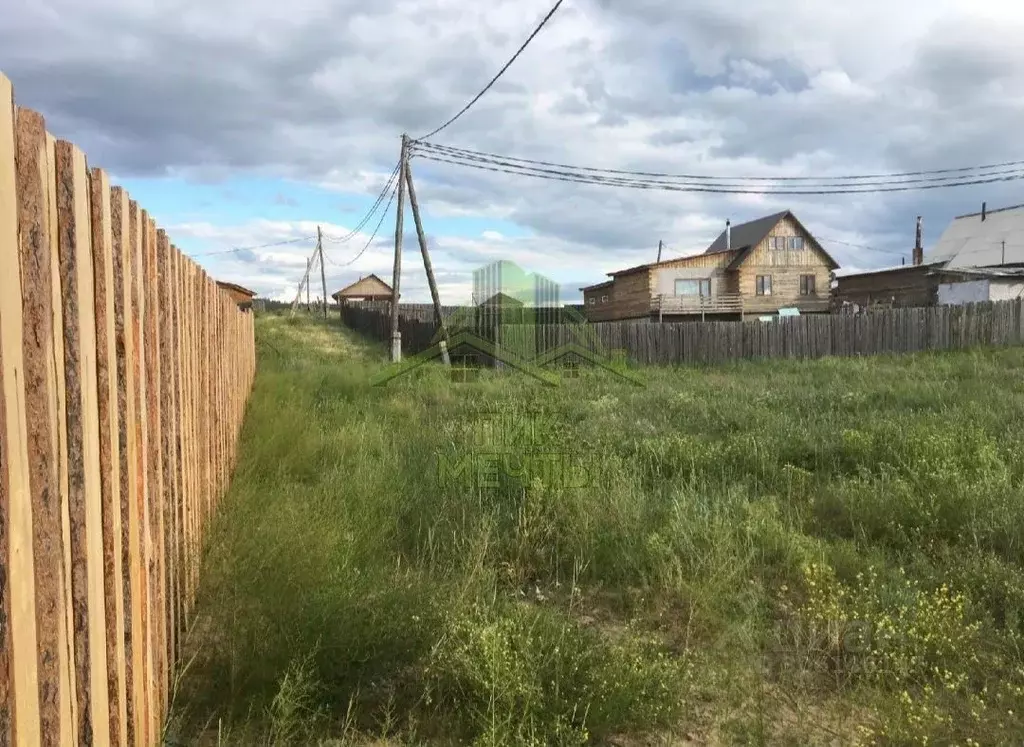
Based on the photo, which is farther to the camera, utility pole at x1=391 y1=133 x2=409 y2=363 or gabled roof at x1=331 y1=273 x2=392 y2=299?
gabled roof at x1=331 y1=273 x2=392 y2=299

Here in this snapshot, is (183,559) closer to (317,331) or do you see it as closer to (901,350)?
(901,350)

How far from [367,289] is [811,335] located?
52101 mm

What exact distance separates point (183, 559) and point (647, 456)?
420 centimetres

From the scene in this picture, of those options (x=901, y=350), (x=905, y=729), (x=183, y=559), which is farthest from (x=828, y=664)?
(x=901, y=350)

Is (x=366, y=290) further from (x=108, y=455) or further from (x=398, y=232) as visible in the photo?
(x=108, y=455)

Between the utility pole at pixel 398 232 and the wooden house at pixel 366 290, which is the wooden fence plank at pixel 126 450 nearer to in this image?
the utility pole at pixel 398 232

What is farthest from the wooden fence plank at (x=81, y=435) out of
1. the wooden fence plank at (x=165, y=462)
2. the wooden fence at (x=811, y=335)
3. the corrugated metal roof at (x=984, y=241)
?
the corrugated metal roof at (x=984, y=241)

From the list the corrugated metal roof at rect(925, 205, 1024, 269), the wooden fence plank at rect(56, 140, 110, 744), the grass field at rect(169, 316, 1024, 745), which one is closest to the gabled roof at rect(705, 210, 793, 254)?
the corrugated metal roof at rect(925, 205, 1024, 269)

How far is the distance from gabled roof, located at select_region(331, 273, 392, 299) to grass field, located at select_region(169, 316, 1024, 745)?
58612 millimetres

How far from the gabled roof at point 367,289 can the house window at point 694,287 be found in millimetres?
33783

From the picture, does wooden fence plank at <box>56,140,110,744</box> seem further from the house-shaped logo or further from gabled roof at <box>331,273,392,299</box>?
gabled roof at <box>331,273,392,299</box>

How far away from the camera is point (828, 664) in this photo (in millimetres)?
3004

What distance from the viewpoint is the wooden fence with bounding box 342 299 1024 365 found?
57.3ft

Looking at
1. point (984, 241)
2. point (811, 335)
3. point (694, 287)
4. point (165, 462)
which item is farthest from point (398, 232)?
point (984, 241)
